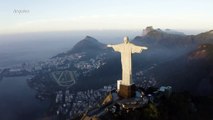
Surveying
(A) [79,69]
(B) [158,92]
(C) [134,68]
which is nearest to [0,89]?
(A) [79,69]

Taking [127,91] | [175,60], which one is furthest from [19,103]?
[127,91]

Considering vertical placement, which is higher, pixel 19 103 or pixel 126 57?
pixel 126 57

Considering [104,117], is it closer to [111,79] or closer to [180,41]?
[111,79]

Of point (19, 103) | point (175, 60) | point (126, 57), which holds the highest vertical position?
point (126, 57)

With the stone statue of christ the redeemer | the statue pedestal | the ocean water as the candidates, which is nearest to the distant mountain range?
the ocean water

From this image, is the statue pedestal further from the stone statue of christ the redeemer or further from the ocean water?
the ocean water

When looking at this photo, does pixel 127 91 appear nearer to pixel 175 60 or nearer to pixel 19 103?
pixel 19 103

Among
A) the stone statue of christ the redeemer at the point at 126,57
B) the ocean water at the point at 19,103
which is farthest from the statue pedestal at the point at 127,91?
the ocean water at the point at 19,103

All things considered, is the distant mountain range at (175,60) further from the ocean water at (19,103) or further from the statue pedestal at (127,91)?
the statue pedestal at (127,91)
